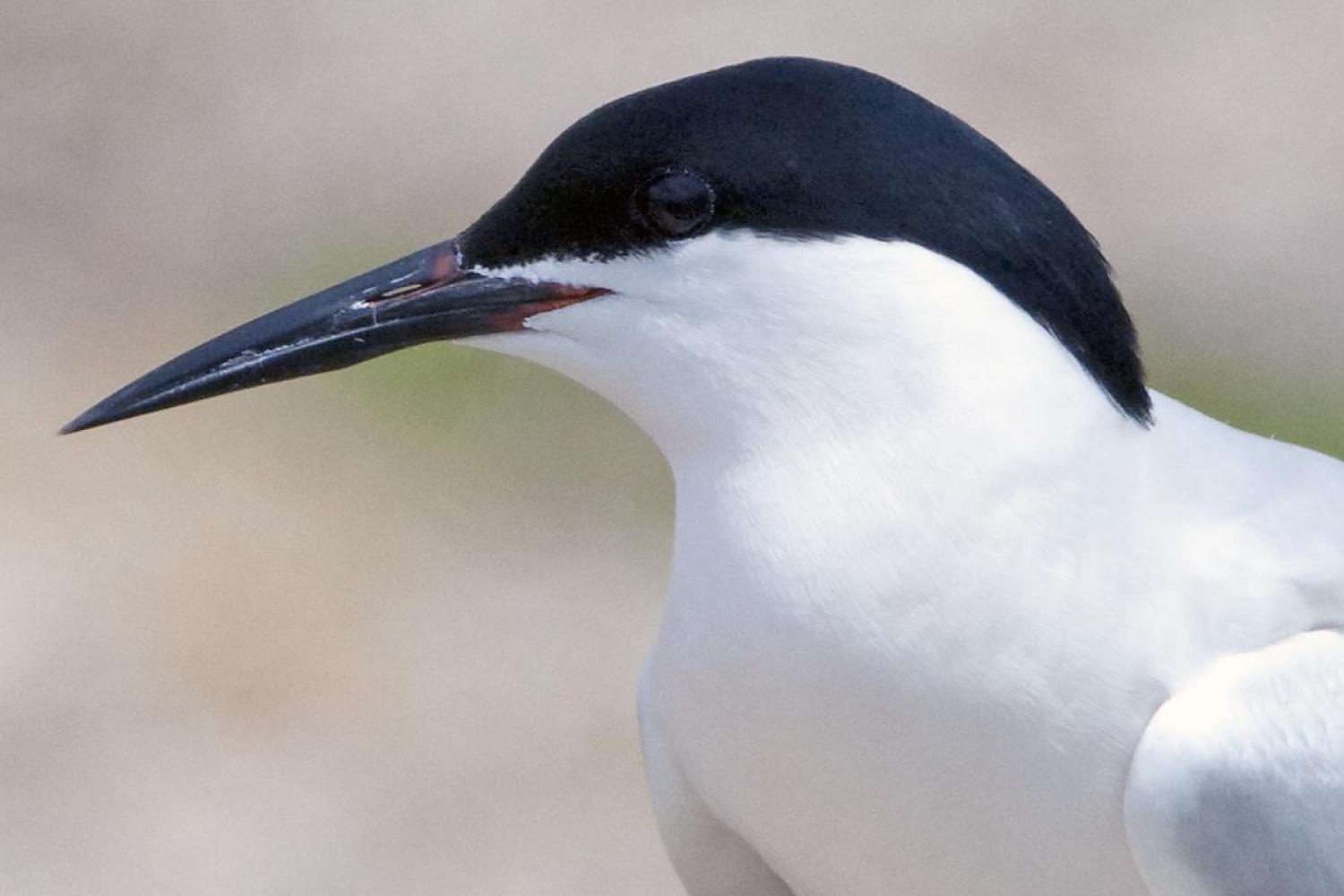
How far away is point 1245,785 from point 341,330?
955 millimetres

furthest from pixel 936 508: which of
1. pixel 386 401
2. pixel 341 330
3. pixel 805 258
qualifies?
pixel 386 401

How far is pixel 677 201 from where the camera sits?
1807 millimetres

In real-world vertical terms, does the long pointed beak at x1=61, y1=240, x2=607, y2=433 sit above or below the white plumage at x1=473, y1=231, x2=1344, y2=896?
above

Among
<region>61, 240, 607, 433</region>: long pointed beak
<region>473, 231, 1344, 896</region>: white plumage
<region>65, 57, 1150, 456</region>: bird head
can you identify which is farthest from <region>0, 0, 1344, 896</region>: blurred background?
<region>65, 57, 1150, 456</region>: bird head

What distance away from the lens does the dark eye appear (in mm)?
1801

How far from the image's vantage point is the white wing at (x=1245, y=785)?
Result: 5.83 ft

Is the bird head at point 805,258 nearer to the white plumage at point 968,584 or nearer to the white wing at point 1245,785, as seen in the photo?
the white plumage at point 968,584

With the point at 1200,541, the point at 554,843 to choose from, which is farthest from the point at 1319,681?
the point at 554,843

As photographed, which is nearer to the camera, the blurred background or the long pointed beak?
the long pointed beak

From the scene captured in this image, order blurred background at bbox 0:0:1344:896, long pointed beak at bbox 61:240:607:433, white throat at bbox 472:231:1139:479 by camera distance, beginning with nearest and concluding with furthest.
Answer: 1. white throat at bbox 472:231:1139:479
2. long pointed beak at bbox 61:240:607:433
3. blurred background at bbox 0:0:1344:896

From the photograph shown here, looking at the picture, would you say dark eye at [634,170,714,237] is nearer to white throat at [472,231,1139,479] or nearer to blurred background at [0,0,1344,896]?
white throat at [472,231,1139,479]

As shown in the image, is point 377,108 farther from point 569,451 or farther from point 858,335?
point 858,335

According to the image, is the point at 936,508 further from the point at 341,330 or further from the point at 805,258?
the point at 341,330

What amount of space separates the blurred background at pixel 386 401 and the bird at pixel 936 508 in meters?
2.59
